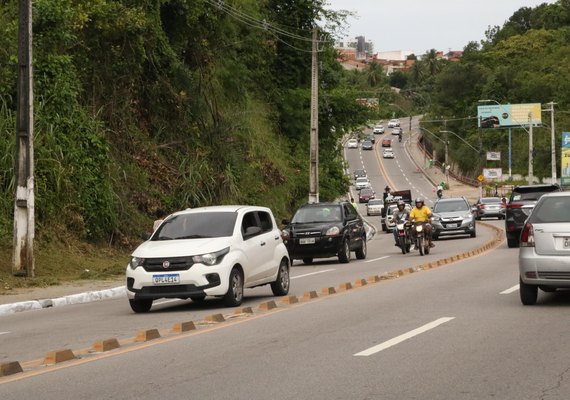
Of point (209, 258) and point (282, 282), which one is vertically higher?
point (209, 258)

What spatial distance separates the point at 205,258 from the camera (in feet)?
52.6

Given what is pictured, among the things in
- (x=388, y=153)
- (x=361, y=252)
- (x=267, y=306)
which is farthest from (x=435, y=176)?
(x=267, y=306)

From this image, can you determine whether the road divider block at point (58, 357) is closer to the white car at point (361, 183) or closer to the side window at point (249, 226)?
the side window at point (249, 226)

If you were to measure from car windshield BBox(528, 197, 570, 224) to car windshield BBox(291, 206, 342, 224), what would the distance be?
1503 centimetres

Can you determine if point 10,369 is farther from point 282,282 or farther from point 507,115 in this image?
point 507,115

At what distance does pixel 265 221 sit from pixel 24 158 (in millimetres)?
6532

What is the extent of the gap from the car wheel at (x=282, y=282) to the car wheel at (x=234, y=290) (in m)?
1.81

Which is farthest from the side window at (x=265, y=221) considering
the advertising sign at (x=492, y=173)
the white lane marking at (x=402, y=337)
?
the advertising sign at (x=492, y=173)

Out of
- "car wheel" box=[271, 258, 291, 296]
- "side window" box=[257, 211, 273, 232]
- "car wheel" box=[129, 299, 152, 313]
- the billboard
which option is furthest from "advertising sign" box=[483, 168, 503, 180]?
"car wheel" box=[129, 299, 152, 313]

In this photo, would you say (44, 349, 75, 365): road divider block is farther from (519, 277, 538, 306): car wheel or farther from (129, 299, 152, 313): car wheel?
(519, 277, 538, 306): car wheel

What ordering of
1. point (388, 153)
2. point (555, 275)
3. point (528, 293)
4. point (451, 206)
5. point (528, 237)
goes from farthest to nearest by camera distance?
point (388, 153), point (451, 206), point (528, 293), point (528, 237), point (555, 275)

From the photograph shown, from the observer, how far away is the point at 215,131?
1556 inches

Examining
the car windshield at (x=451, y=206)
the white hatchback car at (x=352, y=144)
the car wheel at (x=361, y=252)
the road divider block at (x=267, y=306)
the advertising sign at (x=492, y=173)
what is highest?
the white hatchback car at (x=352, y=144)

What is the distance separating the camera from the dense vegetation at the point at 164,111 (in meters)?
28.0
